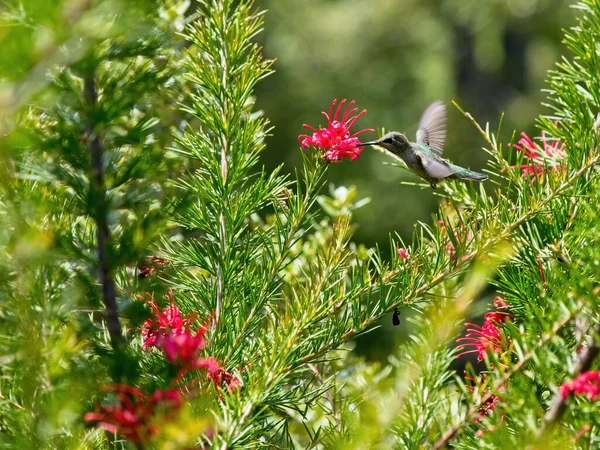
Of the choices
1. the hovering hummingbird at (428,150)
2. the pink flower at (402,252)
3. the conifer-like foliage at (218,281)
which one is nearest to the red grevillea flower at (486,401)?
the conifer-like foliage at (218,281)

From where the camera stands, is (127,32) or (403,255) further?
(403,255)

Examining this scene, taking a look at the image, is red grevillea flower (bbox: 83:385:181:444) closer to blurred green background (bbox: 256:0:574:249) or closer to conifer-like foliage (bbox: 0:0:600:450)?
conifer-like foliage (bbox: 0:0:600:450)

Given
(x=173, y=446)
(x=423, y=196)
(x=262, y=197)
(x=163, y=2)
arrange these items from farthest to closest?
1. (x=423, y=196)
2. (x=262, y=197)
3. (x=163, y=2)
4. (x=173, y=446)

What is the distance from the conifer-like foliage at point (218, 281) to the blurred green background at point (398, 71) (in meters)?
6.42

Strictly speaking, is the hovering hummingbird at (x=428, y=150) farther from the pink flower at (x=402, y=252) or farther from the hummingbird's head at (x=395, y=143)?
the pink flower at (x=402, y=252)

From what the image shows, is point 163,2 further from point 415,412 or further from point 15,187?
point 415,412

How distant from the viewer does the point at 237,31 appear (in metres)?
0.70

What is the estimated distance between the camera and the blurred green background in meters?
7.62

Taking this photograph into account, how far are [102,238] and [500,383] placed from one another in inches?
10.9

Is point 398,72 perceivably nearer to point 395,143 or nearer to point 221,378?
point 395,143

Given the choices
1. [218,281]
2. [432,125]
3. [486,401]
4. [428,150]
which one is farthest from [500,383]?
[432,125]

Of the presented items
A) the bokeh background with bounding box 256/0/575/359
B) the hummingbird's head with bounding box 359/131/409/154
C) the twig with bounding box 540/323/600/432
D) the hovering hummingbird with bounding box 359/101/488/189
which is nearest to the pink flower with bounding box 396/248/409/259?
the hovering hummingbird with bounding box 359/101/488/189

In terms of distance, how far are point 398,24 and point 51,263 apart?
28.7ft

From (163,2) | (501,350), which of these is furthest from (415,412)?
(163,2)
